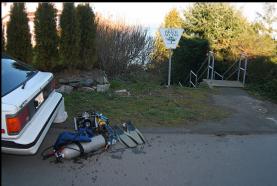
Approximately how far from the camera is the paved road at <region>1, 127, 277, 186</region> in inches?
155

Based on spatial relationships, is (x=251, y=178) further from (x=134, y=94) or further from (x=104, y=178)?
(x=134, y=94)

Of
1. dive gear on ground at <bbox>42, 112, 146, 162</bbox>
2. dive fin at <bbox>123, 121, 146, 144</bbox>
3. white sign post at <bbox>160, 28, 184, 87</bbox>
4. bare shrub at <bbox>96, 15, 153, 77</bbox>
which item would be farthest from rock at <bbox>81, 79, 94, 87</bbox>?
dive fin at <bbox>123, 121, 146, 144</bbox>

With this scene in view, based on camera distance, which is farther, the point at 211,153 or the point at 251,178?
the point at 211,153

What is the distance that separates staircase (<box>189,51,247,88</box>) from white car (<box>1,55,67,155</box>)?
6197mm

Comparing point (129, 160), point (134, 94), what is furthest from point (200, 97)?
point (129, 160)

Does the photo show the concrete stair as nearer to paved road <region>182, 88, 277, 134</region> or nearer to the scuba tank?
paved road <region>182, 88, 277, 134</region>

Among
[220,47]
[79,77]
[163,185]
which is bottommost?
[163,185]

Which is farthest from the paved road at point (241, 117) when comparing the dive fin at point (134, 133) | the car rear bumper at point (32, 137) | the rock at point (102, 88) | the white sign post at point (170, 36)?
the rock at point (102, 88)

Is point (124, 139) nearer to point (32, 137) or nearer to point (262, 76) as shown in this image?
point (32, 137)

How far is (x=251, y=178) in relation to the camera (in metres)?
4.11

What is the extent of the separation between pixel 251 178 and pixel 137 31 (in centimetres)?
789

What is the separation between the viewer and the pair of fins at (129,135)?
502 cm

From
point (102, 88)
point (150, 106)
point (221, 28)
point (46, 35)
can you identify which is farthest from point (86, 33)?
point (221, 28)

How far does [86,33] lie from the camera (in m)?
8.55
